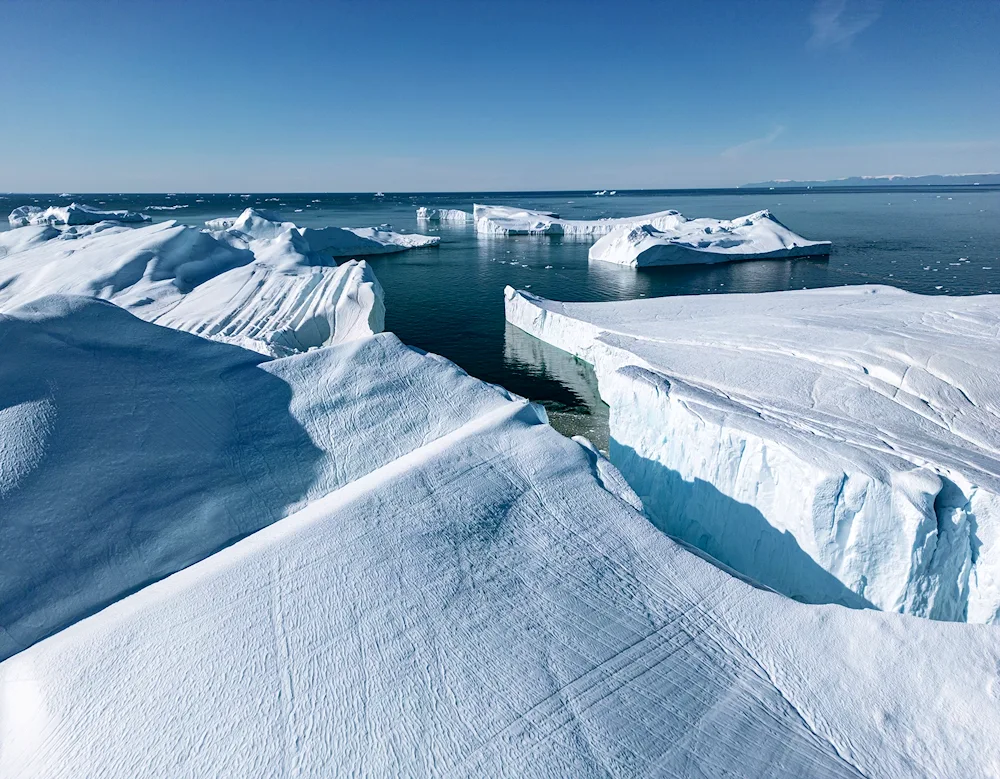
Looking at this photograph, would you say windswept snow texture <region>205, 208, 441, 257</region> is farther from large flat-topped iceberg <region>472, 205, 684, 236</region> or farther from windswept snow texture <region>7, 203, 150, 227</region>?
windswept snow texture <region>7, 203, 150, 227</region>

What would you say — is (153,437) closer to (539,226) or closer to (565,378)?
(565,378)

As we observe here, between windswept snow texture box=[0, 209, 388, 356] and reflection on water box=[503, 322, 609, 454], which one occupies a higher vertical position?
windswept snow texture box=[0, 209, 388, 356]

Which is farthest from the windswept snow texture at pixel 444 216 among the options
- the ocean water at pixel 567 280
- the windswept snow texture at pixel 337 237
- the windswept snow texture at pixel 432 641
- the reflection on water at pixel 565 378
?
the windswept snow texture at pixel 432 641

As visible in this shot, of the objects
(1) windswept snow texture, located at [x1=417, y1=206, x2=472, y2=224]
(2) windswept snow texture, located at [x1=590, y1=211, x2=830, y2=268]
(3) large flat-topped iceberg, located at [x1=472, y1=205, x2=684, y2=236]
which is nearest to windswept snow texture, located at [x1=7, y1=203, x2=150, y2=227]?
(1) windswept snow texture, located at [x1=417, y1=206, x2=472, y2=224]

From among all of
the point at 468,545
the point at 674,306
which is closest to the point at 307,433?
the point at 468,545

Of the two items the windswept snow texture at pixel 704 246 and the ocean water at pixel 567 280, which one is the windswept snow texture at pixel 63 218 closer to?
the ocean water at pixel 567 280
